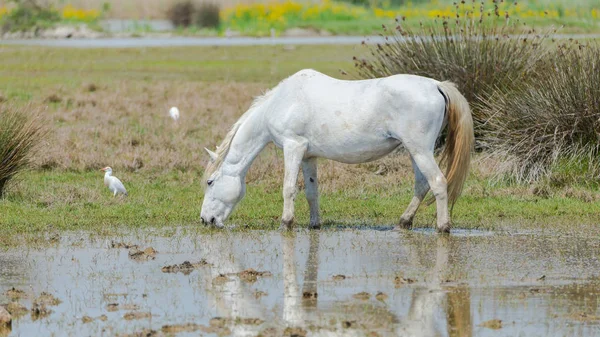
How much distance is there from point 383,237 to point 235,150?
1962 millimetres

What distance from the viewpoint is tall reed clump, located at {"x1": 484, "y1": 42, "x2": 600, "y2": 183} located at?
1359 centimetres

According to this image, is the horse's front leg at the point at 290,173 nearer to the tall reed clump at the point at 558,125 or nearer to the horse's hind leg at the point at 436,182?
the horse's hind leg at the point at 436,182

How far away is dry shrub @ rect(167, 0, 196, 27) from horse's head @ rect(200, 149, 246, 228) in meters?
43.7

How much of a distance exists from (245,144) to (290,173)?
661 mm

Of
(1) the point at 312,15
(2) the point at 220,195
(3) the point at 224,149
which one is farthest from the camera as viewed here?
(1) the point at 312,15

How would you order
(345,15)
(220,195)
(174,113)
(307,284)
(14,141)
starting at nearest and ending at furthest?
(307,284) < (220,195) < (14,141) < (174,113) < (345,15)

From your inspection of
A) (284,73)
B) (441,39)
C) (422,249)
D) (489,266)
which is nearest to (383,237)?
(422,249)

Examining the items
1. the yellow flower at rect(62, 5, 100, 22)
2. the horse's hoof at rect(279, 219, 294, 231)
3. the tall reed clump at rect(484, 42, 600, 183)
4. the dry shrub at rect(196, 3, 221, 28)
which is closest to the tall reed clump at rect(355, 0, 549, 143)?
the tall reed clump at rect(484, 42, 600, 183)

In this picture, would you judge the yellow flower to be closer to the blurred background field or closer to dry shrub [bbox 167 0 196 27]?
the blurred background field

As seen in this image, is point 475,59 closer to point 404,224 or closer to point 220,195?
point 404,224

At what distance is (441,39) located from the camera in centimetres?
1606

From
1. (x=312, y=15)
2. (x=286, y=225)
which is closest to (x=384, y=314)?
(x=286, y=225)

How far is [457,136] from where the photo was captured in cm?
1094

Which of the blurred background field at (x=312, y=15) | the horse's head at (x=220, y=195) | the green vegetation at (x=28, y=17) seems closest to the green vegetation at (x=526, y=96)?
the horse's head at (x=220, y=195)
